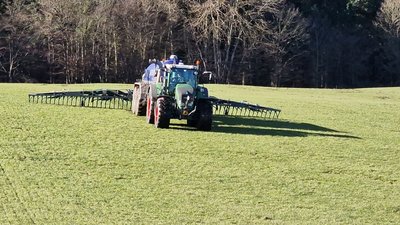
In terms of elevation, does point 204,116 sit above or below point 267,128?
above

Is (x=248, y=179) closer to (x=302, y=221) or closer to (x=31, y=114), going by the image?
(x=302, y=221)

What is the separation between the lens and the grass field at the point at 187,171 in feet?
38.1

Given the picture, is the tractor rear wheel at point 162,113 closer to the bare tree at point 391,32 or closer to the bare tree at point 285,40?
the bare tree at point 285,40

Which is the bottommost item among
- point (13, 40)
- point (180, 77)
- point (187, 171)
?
point (187, 171)

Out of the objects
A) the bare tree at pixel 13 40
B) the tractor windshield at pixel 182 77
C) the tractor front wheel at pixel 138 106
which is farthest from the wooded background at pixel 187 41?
the tractor windshield at pixel 182 77

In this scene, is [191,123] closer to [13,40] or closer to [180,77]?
[180,77]

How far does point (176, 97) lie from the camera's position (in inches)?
785

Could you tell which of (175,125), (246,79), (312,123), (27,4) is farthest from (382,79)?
(175,125)

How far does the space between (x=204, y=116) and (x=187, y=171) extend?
17.8ft

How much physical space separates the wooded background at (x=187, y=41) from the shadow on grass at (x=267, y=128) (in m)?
28.6

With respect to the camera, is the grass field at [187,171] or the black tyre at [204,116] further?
the black tyre at [204,116]

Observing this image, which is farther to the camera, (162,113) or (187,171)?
(162,113)

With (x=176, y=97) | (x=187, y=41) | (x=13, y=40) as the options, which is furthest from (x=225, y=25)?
(x=176, y=97)

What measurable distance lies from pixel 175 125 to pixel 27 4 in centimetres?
3335
